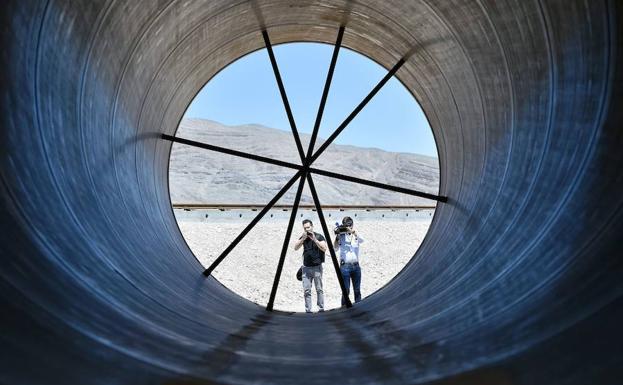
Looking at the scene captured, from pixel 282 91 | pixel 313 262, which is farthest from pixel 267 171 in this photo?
pixel 282 91

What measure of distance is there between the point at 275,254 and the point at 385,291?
914cm

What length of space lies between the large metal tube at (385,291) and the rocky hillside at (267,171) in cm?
1992

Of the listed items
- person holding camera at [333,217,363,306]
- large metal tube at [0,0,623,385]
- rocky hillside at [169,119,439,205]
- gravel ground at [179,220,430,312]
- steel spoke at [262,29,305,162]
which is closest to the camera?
large metal tube at [0,0,623,385]

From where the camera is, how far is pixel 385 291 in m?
5.60

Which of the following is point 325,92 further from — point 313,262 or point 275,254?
point 275,254

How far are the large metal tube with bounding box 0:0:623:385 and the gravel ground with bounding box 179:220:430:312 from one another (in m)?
8.12

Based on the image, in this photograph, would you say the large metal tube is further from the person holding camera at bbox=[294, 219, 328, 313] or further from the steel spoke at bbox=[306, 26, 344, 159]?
the person holding camera at bbox=[294, 219, 328, 313]

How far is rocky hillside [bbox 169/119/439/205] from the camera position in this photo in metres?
25.9

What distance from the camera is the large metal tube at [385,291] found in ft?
7.09

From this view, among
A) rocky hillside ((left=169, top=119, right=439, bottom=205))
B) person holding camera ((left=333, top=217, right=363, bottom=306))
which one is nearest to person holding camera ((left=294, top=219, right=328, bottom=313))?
person holding camera ((left=333, top=217, right=363, bottom=306))

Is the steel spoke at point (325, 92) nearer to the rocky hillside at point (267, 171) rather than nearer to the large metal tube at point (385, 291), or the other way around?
the large metal tube at point (385, 291)

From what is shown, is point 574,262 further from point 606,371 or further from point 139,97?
point 139,97

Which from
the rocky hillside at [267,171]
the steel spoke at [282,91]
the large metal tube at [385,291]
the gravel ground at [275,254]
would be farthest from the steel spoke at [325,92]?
the rocky hillside at [267,171]

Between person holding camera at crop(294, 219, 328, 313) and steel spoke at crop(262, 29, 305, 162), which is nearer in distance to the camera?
steel spoke at crop(262, 29, 305, 162)
